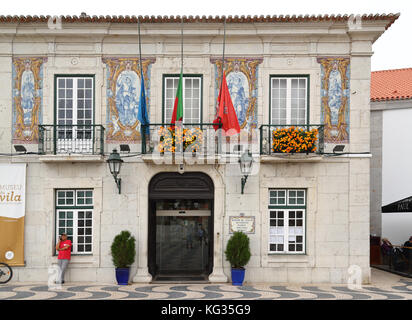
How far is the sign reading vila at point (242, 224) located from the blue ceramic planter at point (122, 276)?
2715 mm

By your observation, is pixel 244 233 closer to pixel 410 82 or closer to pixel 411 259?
pixel 411 259

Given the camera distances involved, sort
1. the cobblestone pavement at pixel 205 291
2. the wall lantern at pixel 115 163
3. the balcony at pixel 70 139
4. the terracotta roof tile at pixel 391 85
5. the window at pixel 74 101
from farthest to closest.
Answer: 1. the terracotta roof tile at pixel 391 85
2. the window at pixel 74 101
3. the balcony at pixel 70 139
4. the wall lantern at pixel 115 163
5. the cobblestone pavement at pixel 205 291

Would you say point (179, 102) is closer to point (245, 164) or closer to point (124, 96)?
point (124, 96)

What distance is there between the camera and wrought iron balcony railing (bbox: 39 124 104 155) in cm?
1172

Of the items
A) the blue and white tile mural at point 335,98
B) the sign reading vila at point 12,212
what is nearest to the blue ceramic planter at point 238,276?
the blue and white tile mural at point 335,98

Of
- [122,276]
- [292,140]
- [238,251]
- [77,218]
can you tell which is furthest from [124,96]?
[238,251]

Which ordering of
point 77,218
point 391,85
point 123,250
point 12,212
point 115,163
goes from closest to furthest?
point 115,163 < point 123,250 < point 12,212 < point 77,218 < point 391,85

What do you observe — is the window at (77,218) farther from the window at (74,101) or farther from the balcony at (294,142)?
the balcony at (294,142)

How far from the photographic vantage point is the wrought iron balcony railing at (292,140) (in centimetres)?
1137

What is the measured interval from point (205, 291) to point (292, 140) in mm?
4045

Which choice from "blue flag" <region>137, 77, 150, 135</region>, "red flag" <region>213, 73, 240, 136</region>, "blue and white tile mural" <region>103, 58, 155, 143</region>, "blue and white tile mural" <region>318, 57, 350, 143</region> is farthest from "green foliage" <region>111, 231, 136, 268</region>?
"blue and white tile mural" <region>318, 57, 350, 143</region>

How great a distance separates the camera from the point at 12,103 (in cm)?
1187

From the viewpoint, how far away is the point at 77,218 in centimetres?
1188

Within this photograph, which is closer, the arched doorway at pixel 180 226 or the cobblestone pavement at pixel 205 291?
the cobblestone pavement at pixel 205 291
